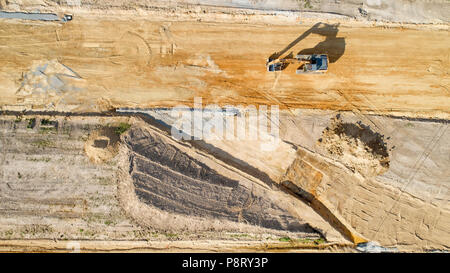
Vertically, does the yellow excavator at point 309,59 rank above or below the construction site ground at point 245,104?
above

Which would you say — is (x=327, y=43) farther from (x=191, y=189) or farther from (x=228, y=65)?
(x=191, y=189)

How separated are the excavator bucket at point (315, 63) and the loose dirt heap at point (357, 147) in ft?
6.45

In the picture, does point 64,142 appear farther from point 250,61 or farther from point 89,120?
point 250,61

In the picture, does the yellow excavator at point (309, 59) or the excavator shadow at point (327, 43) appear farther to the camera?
the excavator shadow at point (327, 43)

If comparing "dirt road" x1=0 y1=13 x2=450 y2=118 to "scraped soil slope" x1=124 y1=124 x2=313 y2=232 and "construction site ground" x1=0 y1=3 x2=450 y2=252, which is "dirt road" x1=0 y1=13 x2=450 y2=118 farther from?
"scraped soil slope" x1=124 y1=124 x2=313 y2=232

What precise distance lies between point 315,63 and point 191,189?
21.0 ft

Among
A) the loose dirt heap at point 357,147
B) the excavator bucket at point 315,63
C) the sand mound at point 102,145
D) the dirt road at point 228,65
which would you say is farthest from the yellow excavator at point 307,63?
the sand mound at point 102,145

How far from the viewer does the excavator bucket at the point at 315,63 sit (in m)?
10.0

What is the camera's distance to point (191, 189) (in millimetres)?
10195

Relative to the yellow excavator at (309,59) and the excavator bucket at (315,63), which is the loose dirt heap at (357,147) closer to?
the excavator bucket at (315,63)

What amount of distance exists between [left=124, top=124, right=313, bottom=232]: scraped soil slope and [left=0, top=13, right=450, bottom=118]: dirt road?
1754 millimetres

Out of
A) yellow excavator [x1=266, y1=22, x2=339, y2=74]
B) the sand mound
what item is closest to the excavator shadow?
yellow excavator [x1=266, y1=22, x2=339, y2=74]

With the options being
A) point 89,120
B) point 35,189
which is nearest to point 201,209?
point 89,120

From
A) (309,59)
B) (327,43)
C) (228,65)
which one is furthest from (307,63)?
(228,65)
